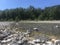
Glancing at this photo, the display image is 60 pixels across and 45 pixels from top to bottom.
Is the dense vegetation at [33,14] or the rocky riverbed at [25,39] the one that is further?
the dense vegetation at [33,14]

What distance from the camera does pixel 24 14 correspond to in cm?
7038

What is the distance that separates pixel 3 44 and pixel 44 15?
5296 cm

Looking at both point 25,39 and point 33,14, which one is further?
point 33,14

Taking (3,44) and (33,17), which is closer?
(3,44)

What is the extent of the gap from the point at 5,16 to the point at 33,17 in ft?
49.7

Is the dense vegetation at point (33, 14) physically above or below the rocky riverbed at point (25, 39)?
below

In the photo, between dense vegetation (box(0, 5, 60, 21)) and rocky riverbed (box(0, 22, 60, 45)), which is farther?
dense vegetation (box(0, 5, 60, 21))

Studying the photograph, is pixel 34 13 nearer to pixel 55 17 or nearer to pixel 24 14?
pixel 24 14

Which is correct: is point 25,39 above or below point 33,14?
above

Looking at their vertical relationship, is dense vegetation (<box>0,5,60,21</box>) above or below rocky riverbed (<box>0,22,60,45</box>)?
below

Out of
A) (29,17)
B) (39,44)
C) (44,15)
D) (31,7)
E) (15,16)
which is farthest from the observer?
(31,7)

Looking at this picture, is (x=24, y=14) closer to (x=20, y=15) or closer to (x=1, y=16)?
(x=20, y=15)

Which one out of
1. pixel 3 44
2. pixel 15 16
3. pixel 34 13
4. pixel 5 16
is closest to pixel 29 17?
pixel 34 13

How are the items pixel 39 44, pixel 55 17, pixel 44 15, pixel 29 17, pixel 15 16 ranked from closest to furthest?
pixel 39 44
pixel 55 17
pixel 44 15
pixel 29 17
pixel 15 16
